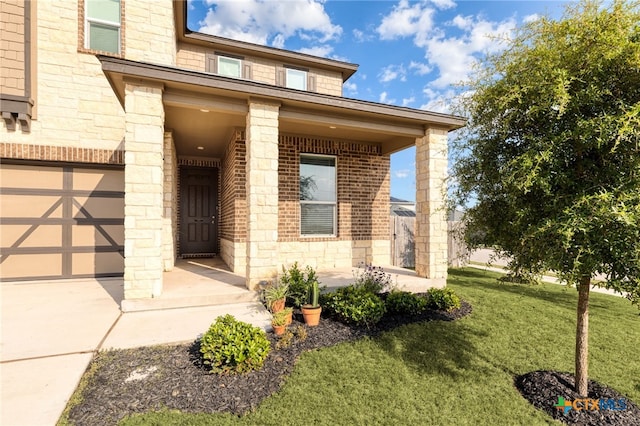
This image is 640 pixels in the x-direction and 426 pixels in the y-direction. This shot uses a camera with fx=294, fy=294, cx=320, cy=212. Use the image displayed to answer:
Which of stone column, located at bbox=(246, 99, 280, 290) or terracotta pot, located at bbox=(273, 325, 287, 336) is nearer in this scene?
terracotta pot, located at bbox=(273, 325, 287, 336)

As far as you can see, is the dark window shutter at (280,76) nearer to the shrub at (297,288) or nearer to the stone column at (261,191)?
the stone column at (261,191)

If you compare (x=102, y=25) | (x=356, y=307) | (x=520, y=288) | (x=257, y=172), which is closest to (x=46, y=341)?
(x=257, y=172)

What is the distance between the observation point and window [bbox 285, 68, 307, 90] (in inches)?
410

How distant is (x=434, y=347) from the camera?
3850mm

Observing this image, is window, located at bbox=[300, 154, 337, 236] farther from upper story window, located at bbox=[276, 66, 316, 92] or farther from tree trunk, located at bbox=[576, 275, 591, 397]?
tree trunk, located at bbox=[576, 275, 591, 397]

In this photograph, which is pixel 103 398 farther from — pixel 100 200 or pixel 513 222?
pixel 100 200

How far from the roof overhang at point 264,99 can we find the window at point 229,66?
146 inches

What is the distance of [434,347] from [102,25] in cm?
966

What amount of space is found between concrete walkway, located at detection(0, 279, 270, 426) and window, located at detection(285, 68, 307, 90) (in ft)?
27.0

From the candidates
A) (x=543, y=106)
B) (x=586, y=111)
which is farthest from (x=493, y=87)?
(x=586, y=111)

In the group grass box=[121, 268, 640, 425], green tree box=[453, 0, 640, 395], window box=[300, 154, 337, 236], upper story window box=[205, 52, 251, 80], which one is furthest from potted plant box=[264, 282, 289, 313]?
upper story window box=[205, 52, 251, 80]

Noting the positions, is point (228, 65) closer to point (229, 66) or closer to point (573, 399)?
point (229, 66)

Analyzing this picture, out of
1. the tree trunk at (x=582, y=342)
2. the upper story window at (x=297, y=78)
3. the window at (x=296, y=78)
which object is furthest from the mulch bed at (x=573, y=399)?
the window at (x=296, y=78)

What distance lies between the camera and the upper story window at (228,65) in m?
9.56
